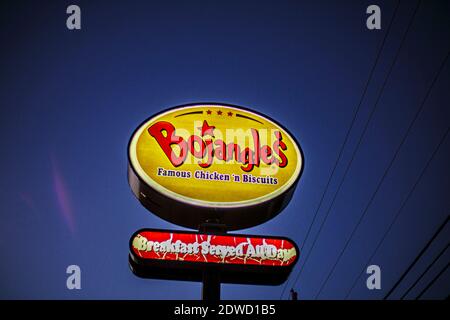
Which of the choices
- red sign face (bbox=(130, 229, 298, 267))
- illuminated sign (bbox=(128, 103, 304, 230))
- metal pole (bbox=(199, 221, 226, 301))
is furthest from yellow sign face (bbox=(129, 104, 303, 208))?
metal pole (bbox=(199, 221, 226, 301))

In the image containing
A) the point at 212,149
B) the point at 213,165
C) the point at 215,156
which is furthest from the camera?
the point at 212,149

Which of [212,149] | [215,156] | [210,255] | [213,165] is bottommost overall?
[210,255]

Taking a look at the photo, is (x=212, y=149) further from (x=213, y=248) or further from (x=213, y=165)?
(x=213, y=248)

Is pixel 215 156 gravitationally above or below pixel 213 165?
above

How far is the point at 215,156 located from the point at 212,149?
0.55 ft

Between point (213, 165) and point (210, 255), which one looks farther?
point (213, 165)

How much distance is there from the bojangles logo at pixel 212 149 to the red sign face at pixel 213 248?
137cm

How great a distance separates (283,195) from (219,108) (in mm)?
2156

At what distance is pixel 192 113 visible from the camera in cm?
905

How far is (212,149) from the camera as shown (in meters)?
8.69

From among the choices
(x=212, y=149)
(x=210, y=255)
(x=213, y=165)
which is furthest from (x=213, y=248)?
(x=212, y=149)

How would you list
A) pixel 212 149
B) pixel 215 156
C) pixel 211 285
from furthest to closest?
pixel 212 149 → pixel 215 156 → pixel 211 285

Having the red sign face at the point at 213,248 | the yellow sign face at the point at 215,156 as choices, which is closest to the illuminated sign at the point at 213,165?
the yellow sign face at the point at 215,156
